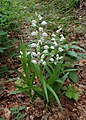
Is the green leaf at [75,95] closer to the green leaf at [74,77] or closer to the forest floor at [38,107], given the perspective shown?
the forest floor at [38,107]

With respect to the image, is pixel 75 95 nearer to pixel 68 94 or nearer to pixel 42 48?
pixel 68 94

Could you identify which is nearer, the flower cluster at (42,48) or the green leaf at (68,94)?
the flower cluster at (42,48)

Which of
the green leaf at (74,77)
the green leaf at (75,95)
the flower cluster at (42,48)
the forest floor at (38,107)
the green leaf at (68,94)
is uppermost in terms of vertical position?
the flower cluster at (42,48)

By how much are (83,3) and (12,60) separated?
7.94 feet

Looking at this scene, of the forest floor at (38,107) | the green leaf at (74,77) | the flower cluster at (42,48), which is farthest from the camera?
the green leaf at (74,77)

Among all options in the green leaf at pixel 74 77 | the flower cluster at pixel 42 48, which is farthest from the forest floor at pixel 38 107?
the flower cluster at pixel 42 48

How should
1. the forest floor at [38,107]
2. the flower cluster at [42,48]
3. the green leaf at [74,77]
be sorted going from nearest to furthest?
the flower cluster at [42,48], the forest floor at [38,107], the green leaf at [74,77]

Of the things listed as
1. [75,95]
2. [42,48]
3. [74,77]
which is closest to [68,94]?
[75,95]

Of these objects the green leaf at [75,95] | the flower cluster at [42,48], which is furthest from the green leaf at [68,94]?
the flower cluster at [42,48]

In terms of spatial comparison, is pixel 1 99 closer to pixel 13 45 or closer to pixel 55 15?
pixel 13 45

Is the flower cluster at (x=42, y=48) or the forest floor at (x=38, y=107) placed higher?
the flower cluster at (x=42, y=48)

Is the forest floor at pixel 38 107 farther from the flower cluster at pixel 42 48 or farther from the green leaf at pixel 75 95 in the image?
the flower cluster at pixel 42 48

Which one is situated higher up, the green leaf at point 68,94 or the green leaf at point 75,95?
the green leaf at point 68,94

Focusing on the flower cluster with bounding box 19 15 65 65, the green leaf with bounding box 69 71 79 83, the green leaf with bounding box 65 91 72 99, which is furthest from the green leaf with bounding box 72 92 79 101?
the flower cluster with bounding box 19 15 65 65
